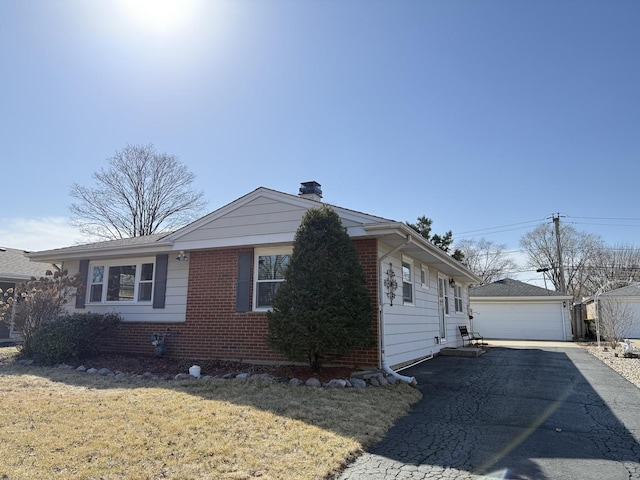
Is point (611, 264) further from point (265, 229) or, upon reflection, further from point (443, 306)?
point (265, 229)

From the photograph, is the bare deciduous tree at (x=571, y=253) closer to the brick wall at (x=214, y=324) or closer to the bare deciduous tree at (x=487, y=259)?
the bare deciduous tree at (x=487, y=259)

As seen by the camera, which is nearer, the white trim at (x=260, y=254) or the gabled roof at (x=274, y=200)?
the gabled roof at (x=274, y=200)

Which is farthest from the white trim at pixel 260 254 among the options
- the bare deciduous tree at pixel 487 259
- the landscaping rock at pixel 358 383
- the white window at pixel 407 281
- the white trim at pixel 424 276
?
the bare deciduous tree at pixel 487 259

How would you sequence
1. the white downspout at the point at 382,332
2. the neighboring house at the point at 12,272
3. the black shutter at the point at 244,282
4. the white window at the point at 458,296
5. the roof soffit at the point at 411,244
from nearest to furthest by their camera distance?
1. the white downspout at the point at 382,332
2. the roof soffit at the point at 411,244
3. the black shutter at the point at 244,282
4. the neighboring house at the point at 12,272
5. the white window at the point at 458,296

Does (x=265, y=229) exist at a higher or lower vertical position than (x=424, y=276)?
Result: higher

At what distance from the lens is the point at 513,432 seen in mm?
4762

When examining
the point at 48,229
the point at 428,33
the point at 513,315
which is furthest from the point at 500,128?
the point at 48,229

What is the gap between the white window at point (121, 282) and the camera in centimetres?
1077

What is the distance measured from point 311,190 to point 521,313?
732 inches

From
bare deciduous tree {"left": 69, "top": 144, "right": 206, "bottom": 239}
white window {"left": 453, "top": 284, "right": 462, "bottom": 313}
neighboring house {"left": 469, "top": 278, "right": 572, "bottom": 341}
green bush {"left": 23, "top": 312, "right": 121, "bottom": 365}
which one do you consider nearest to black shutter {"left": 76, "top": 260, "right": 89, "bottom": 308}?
green bush {"left": 23, "top": 312, "right": 121, "bottom": 365}

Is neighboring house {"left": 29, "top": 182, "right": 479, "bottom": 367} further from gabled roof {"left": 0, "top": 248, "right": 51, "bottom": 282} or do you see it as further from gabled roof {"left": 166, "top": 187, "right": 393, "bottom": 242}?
gabled roof {"left": 0, "top": 248, "right": 51, "bottom": 282}

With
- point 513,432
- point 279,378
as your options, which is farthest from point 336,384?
point 513,432

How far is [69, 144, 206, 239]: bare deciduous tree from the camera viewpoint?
88.6 feet

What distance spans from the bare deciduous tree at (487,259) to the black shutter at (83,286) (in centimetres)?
3705
